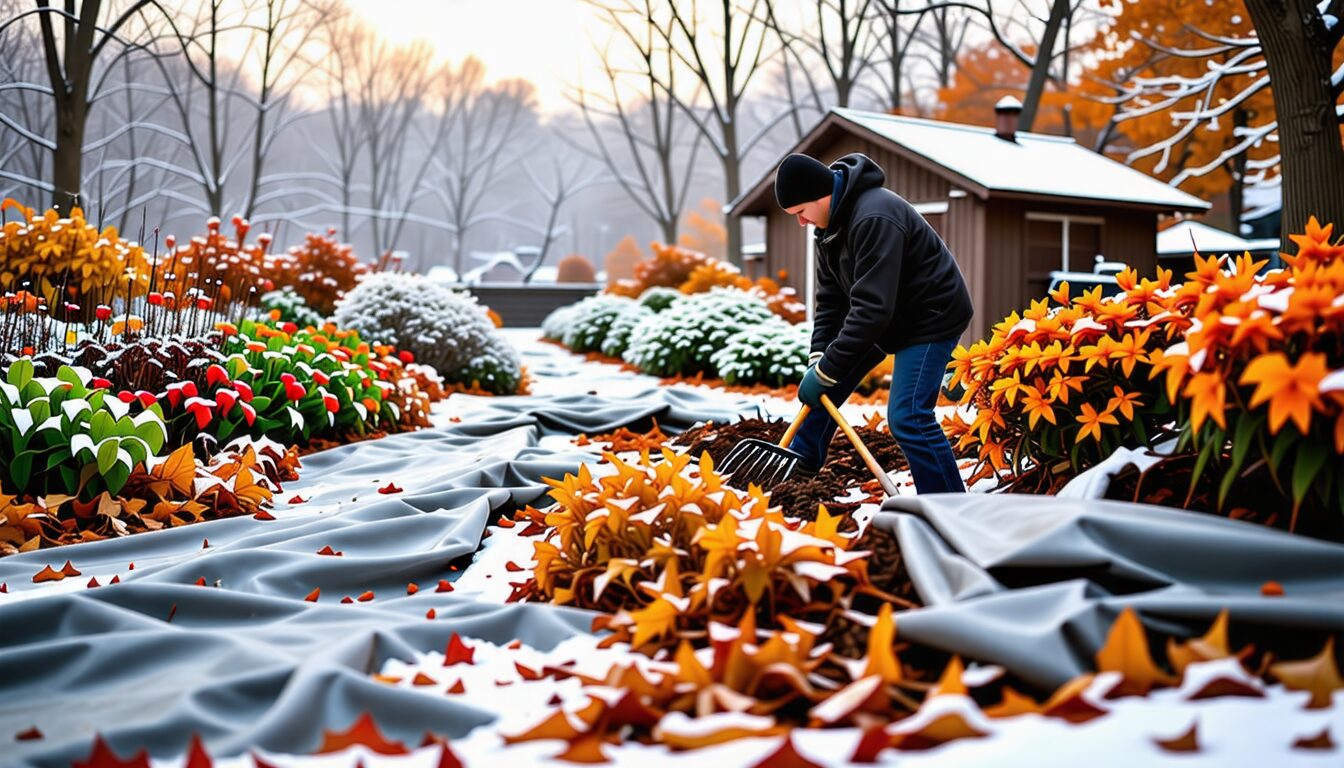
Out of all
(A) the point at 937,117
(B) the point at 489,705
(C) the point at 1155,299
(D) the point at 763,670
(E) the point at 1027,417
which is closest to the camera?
(D) the point at 763,670

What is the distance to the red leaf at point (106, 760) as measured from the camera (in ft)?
5.76

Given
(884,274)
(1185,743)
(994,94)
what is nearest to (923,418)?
(884,274)

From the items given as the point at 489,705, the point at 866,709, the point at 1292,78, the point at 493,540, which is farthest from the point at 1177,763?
the point at 1292,78

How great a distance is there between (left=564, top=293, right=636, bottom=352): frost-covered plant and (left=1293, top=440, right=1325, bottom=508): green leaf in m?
12.6

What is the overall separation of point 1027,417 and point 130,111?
27573mm

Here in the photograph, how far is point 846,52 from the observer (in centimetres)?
2084

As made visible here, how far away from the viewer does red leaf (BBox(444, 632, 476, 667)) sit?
245 cm

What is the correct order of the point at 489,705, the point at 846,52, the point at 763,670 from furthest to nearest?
the point at 846,52 < the point at 489,705 < the point at 763,670

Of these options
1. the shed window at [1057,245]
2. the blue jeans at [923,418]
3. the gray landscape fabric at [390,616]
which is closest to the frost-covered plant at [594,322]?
the shed window at [1057,245]

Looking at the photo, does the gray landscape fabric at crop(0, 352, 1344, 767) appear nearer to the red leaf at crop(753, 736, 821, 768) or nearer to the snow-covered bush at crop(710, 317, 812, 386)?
the red leaf at crop(753, 736, 821, 768)

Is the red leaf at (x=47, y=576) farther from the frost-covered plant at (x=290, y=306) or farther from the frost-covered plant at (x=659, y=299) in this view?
the frost-covered plant at (x=659, y=299)

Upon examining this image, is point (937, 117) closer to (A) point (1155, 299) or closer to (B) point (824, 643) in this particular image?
(A) point (1155, 299)

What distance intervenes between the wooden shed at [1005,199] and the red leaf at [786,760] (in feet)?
34.7

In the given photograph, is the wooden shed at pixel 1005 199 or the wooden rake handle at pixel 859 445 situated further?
the wooden shed at pixel 1005 199
